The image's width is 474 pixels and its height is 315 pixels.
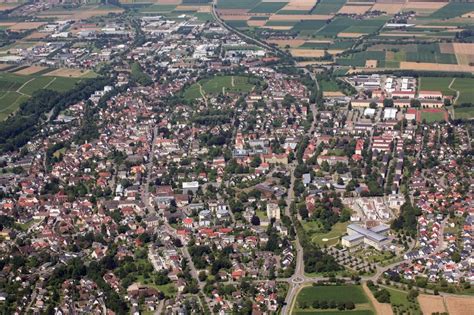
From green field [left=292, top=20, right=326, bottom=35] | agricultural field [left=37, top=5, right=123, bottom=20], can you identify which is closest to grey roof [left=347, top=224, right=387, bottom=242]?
green field [left=292, top=20, right=326, bottom=35]

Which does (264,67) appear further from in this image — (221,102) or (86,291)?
(86,291)

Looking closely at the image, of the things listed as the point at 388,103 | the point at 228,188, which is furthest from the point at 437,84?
the point at 228,188

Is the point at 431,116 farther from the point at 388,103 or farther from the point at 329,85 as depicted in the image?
the point at 329,85

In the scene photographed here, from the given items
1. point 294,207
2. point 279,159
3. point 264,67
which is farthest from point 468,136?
point 264,67

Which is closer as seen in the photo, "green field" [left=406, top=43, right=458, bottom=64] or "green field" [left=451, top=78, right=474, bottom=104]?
"green field" [left=451, top=78, right=474, bottom=104]

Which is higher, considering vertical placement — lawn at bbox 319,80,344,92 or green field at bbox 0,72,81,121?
green field at bbox 0,72,81,121

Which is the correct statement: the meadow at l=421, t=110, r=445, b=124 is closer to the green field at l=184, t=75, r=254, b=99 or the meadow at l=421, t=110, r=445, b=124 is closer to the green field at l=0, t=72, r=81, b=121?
the green field at l=184, t=75, r=254, b=99
